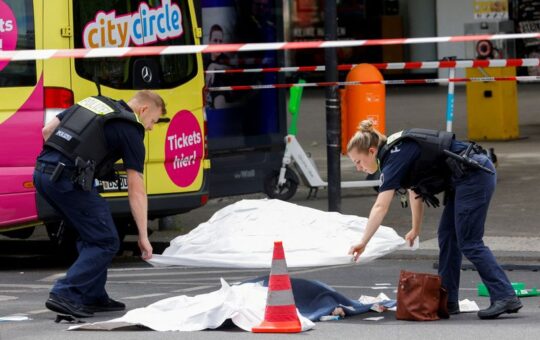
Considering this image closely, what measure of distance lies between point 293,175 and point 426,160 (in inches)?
261

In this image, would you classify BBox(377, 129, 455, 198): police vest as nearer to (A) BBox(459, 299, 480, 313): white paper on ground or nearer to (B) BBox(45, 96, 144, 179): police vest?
(A) BBox(459, 299, 480, 313): white paper on ground

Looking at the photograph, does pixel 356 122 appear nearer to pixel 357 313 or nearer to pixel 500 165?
pixel 500 165

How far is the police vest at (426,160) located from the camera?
878 centimetres

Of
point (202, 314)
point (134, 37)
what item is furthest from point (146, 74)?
point (202, 314)

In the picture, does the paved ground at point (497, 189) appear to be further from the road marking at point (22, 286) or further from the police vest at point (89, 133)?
the police vest at point (89, 133)

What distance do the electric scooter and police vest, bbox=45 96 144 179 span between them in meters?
6.10

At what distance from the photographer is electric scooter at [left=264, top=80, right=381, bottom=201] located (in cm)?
1520

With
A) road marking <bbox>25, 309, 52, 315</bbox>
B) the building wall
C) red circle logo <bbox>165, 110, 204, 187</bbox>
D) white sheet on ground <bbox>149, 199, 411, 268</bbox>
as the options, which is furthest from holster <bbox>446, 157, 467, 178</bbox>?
the building wall

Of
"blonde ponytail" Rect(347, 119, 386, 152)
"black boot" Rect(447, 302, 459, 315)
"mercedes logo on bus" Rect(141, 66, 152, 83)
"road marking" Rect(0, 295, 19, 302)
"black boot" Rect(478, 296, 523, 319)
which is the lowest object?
"road marking" Rect(0, 295, 19, 302)

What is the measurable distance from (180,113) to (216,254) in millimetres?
1581

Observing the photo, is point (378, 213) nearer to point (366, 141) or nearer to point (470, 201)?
point (366, 141)

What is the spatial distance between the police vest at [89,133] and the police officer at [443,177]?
1515mm

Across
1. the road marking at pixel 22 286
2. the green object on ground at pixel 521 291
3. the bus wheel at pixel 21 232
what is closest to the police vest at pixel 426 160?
the green object on ground at pixel 521 291

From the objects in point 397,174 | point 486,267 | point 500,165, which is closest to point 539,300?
point 486,267
